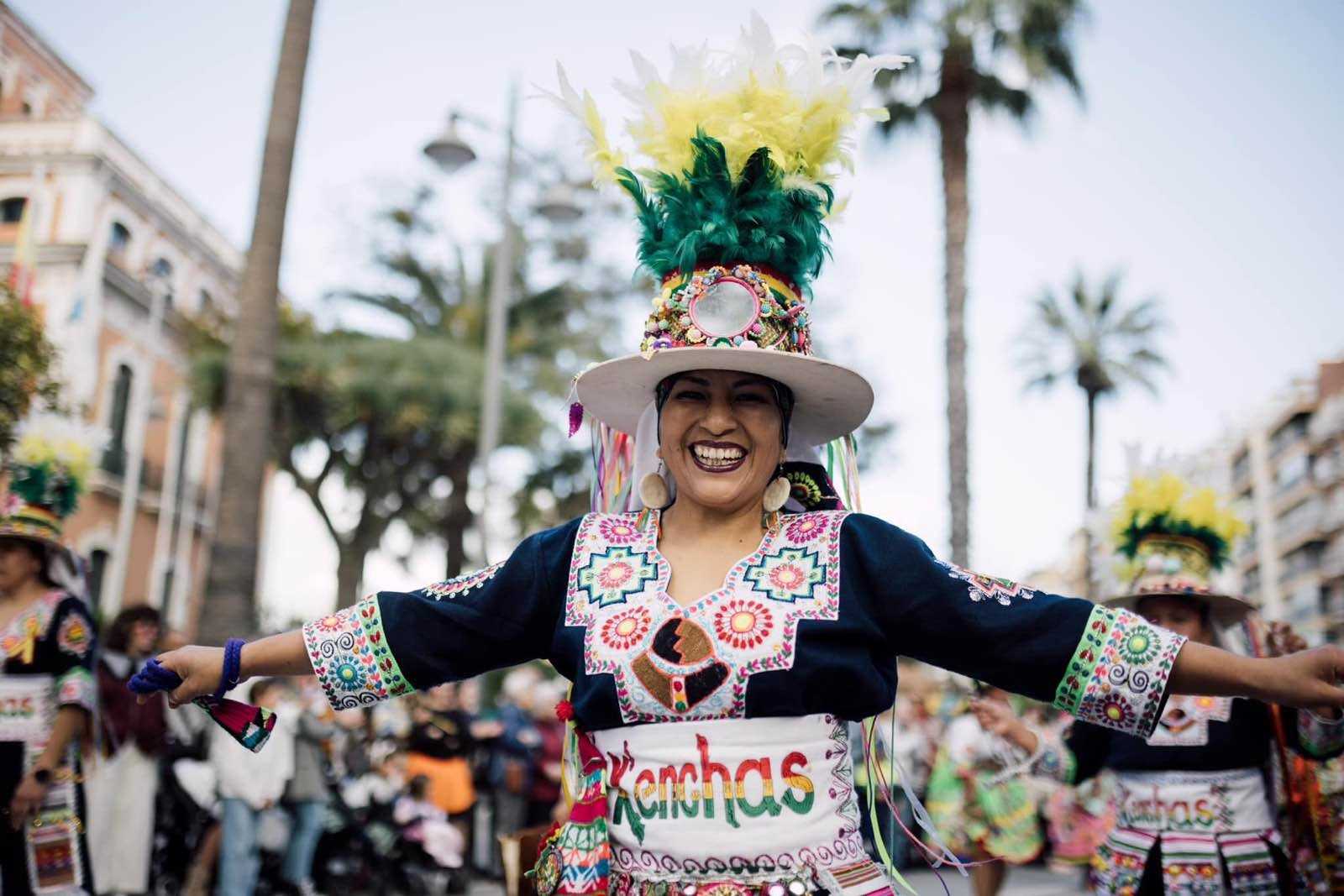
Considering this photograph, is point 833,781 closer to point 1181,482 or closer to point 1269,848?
point 1269,848

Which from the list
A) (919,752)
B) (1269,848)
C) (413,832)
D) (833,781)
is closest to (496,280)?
(413,832)

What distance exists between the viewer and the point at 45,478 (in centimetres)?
566

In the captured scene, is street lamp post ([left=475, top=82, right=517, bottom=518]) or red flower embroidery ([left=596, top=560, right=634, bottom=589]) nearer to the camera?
red flower embroidery ([left=596, top=560, right=634, bottom=589])

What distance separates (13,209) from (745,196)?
2355 centimetres

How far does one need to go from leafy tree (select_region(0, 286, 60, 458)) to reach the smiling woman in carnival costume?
8.91 meters

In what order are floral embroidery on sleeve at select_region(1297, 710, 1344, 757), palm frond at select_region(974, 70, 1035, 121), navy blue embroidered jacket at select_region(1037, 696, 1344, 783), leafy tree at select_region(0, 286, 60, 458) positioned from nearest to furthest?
floral embroidery on sleeve at select_region(1297, 710, 1344, 757) → navy blue embroidered jacket at select_region(1037, 696, 1344, 783) → leafy tree at select_region(0, 286, 60, 458) → palm frond at select_region(974, 70, 1035, 121)

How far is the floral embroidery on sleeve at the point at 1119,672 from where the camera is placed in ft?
8.85

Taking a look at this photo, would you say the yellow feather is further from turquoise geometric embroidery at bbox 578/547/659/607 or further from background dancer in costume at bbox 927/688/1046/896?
background dancer in costume at bbox 927/688/1046/896

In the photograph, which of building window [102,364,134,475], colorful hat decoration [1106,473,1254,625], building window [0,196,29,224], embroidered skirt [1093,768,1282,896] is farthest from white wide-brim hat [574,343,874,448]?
building window [102,364,134,475]

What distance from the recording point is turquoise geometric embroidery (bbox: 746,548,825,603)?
115 inches

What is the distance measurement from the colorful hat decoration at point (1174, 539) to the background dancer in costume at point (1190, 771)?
2 cm

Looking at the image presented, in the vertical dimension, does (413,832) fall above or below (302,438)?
below

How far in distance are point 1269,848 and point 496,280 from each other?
11.7 m

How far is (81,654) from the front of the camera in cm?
521
